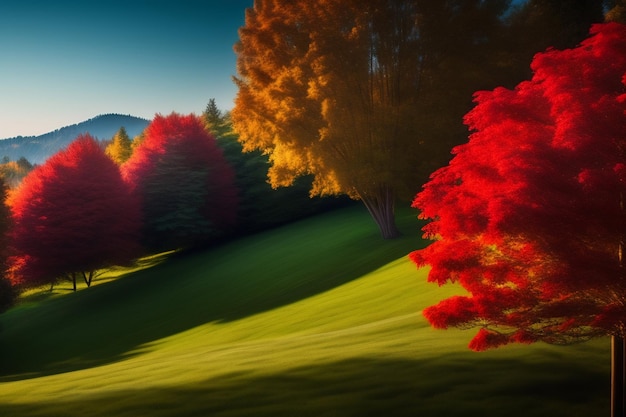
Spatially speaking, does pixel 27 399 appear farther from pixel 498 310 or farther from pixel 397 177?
pixel 397 177

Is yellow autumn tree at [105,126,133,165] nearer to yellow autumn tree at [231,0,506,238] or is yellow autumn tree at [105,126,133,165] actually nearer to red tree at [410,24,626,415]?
yellow autumn tree at [231,0,506,238]

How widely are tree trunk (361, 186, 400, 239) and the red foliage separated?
73.9 ft

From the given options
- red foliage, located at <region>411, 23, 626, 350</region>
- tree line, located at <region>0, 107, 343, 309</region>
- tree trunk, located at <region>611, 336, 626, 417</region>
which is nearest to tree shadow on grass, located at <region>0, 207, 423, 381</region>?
tree line, located at <region>0, 107, 343, 309</region>

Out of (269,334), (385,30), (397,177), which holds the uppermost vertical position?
(385,30)

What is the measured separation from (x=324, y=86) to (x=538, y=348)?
62.9ft

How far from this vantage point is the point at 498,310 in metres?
8.88

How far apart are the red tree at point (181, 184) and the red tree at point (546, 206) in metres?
40.5

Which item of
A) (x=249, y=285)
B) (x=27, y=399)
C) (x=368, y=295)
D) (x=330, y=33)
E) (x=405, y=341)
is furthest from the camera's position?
(x=249, y=285)

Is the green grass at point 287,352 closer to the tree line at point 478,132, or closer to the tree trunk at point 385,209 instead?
the tree trunk at point 385,209

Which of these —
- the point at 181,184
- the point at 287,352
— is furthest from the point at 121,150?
the point at 287,352

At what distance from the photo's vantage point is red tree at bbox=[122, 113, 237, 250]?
157 ft

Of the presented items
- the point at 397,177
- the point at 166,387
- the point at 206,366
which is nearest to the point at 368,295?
the point at 397,177

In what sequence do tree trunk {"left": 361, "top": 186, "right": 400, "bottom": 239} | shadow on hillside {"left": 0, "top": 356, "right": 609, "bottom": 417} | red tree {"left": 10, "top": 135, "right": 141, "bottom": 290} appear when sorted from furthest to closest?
red tree {"left": 10, "top": 135, "right": 141, "bottom": 290} → tree trunk {"left": 361, "top": 186, "right": 400, "bottom": 239} → shadow on hillside {"left": 0, "top": 356, "right": 609, "bottom": 417}

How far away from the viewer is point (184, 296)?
34.6 m
